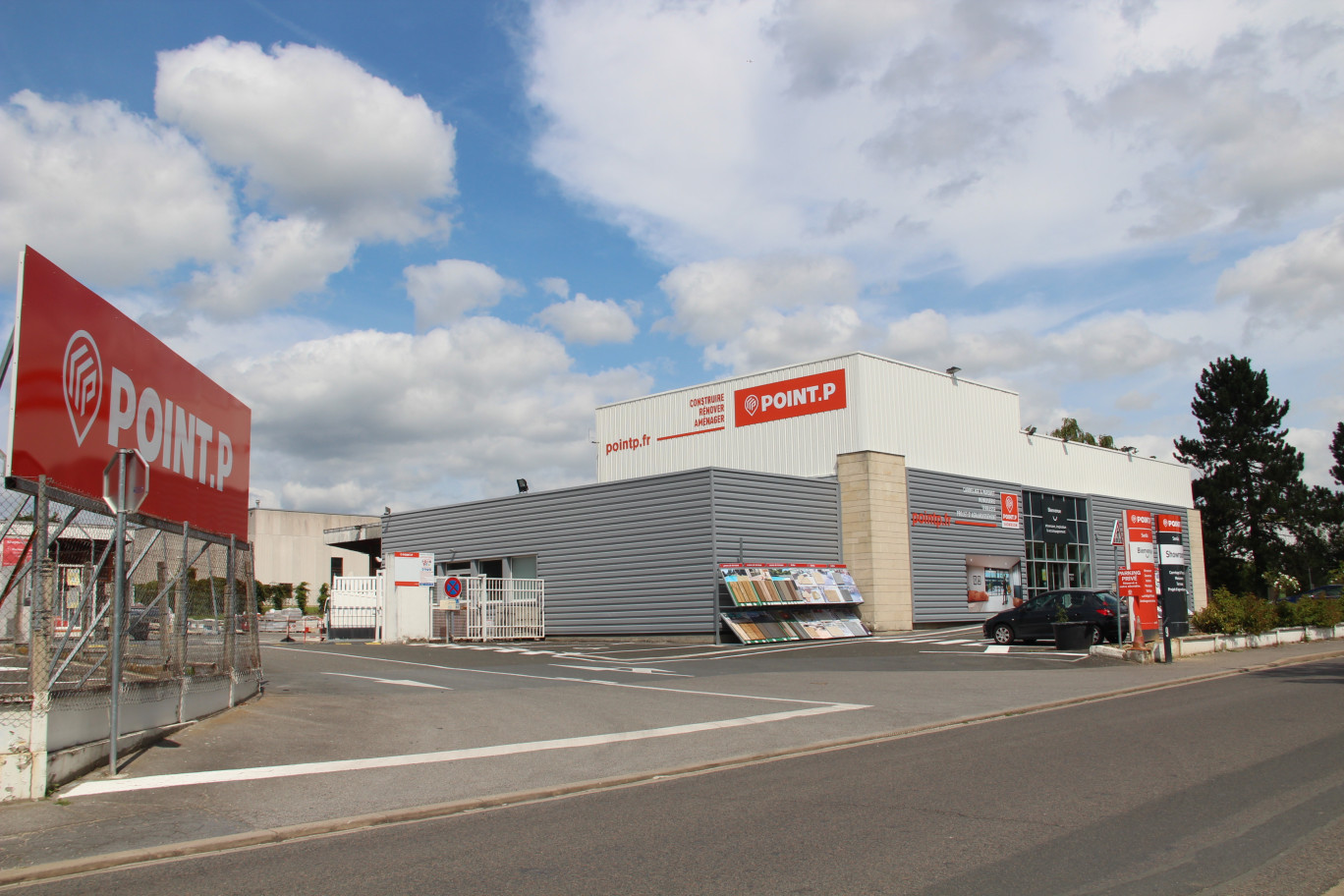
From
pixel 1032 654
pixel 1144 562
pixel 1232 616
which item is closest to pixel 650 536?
pixel 1032 654

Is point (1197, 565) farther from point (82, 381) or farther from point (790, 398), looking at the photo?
point (82, 381)

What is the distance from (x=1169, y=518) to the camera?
23812 millimetres

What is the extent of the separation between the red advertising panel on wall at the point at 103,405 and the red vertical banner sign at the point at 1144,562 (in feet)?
59.3

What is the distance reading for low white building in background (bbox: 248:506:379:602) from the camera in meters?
78.2

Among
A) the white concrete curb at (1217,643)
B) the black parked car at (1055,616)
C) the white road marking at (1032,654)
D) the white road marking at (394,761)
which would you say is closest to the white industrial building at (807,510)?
the black parked car at (1055,616)

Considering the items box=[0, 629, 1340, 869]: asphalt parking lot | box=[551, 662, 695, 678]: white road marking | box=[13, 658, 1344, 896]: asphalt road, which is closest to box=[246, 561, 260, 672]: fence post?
box=[0, 629, 1340, 869]: asphalt parking lot

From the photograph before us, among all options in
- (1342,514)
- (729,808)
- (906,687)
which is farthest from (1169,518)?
(1342,514)

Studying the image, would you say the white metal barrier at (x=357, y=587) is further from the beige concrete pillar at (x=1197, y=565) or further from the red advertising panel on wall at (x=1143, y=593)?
the beige concrete pillar at (x=1197, y=565)

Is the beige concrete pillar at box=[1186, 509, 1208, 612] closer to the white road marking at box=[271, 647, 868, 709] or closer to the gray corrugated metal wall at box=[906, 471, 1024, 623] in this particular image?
the gray corrugated metal wall at box=[906, 471, 1024, 623]

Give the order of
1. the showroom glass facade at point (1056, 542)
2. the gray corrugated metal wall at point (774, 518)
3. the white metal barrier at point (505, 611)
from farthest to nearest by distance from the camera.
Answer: the showroom glass facade at point (1056, 542) → the white metal barrier at point (505, 611) → the gray corrugated metal wall at point (774, 518)

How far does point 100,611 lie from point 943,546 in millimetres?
30266

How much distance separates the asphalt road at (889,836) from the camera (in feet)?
17.5

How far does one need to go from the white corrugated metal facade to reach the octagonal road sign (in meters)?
24.6

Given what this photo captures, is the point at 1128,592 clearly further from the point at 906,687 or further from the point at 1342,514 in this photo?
the point at 1342,514
